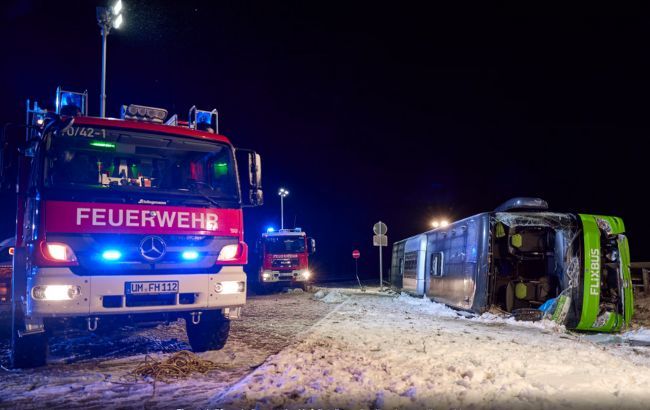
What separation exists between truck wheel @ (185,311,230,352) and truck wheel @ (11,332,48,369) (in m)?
1.80

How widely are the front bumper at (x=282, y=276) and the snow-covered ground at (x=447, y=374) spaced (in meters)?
13.0

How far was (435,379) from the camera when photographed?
17.5ft

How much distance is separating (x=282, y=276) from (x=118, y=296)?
50.6 feet

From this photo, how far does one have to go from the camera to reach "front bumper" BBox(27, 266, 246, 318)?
579 centimetres

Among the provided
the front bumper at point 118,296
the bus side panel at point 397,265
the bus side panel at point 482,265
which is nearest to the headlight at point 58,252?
the front bumper at point 118,296

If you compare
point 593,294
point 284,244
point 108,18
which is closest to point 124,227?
point 593,294

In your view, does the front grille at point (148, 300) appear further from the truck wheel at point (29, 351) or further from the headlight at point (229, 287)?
the truck wheel at point (29, 351)

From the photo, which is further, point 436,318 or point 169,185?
point 436,318

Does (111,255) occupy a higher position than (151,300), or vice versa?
(111,255)

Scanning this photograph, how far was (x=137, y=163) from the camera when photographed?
6.91m

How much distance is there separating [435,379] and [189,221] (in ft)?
11.5

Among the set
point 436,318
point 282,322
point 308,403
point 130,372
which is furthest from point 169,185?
point 436,318

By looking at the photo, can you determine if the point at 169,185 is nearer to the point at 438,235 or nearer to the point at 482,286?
the point at 482,286

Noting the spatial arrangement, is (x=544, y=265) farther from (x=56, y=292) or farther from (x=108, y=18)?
(x=108, y=18)
